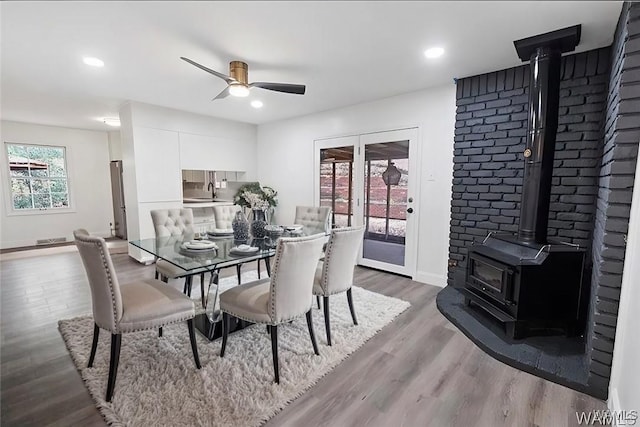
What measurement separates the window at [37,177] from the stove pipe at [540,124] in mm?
8180

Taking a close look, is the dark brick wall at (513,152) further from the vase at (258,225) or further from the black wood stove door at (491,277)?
the vase at (258,225)

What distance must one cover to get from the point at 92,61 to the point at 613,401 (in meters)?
4.77

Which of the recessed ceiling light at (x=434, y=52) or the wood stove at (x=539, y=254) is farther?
the recessed ceiling light at (x=434, y=52)

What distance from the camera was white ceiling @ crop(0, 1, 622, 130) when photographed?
198 centimetres

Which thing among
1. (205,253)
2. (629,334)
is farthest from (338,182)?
(629,334)

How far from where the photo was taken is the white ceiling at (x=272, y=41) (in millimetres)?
1981

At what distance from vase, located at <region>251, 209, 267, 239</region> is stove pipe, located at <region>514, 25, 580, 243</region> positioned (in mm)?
2360

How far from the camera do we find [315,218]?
3.79 meters

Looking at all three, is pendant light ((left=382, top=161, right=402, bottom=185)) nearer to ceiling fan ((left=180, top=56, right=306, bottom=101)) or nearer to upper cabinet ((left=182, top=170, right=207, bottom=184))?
ceiling fan ((left=180, top=56, right=306, bottom=101))

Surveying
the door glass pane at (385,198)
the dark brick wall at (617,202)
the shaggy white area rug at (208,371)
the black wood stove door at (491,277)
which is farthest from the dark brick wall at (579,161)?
the shaggy white area rug at (208,371)

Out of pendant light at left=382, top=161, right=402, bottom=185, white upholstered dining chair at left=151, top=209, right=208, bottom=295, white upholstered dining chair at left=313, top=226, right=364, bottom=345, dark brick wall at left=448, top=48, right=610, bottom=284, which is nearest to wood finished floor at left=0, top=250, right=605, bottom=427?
white upholstered dining chair at left=313, top=226, right=364, bottom=345

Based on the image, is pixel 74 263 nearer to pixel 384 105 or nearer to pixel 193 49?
pixel 193 49

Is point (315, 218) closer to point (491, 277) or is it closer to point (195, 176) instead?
point (491, 277)

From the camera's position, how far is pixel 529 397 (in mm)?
1811
